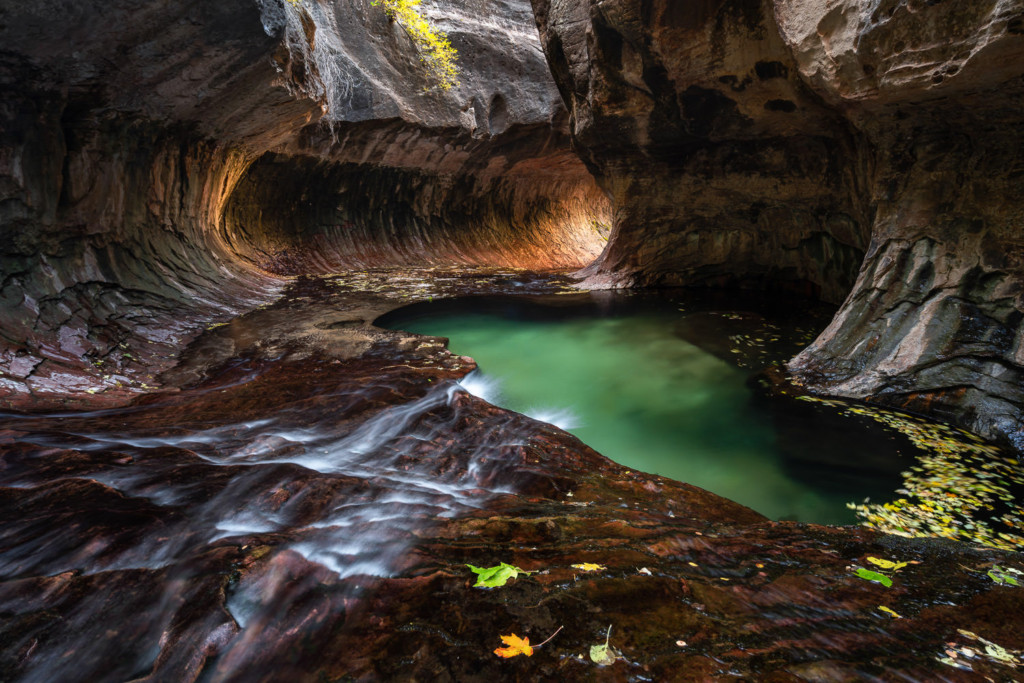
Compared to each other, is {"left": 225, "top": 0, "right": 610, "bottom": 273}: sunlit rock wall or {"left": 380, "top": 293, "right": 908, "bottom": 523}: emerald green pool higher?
{"left": 225, "top": 0, "right": 610, "bottom": 273}: sunlit rock wall

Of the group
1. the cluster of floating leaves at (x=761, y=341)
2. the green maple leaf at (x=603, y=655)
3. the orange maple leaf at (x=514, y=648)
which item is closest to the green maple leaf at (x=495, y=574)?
the orange maple leaf at (x=514, y=648)

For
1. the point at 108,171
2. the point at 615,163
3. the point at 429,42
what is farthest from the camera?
the point at 429,42

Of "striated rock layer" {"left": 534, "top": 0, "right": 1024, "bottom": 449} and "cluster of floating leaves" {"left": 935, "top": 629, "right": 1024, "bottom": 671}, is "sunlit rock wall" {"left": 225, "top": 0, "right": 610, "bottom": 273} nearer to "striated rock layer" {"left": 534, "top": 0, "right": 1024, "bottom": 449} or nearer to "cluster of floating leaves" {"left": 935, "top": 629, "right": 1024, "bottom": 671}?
"striated rock layer" {"left": 534, "top": 0, "right": 1024, "bottom": 449}

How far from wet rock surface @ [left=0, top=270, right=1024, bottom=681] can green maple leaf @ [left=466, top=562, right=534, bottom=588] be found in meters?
0.04

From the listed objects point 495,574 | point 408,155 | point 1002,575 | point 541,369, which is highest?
point 408,155

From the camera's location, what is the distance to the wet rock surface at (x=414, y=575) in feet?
5.90

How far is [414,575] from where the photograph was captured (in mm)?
2260

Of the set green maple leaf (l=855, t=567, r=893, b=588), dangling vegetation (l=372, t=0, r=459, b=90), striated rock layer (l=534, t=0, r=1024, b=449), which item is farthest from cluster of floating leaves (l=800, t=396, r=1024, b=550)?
dangling vegetation (l=372, t=0, r=459, b=90)

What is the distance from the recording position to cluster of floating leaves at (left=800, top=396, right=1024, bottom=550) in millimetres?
3604

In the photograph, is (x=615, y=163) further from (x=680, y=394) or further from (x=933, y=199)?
(x=680, y=394)

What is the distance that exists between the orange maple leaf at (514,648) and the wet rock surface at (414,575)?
28mm

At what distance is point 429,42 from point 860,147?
1177 cm

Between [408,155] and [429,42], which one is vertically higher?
[429,42]

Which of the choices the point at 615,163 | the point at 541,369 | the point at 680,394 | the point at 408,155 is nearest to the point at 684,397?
the point at 680,394
